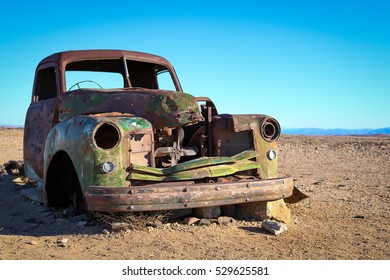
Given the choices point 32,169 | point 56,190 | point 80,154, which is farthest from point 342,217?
point 32,169

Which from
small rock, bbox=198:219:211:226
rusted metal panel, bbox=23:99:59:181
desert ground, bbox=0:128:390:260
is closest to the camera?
desert ground, bbox=0:128:390:260

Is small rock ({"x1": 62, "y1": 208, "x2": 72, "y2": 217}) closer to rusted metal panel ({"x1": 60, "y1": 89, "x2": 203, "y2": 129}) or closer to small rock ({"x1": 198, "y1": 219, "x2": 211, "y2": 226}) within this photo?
rusted metal panel ({"x1": 60, "y1": 89, "x2": 203, "y2": 129})

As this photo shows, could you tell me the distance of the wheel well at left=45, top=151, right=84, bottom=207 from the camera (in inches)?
186

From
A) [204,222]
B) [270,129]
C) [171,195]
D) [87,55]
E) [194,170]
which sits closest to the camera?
[171,195]

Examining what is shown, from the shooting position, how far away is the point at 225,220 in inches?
166

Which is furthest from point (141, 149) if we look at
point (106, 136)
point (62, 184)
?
point (62, 184)

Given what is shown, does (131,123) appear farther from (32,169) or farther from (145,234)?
(32,169)

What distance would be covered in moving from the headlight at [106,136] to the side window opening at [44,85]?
2428mm

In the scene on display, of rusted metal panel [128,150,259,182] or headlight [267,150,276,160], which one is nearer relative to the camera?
rusted metal panel [128,150,259,182]

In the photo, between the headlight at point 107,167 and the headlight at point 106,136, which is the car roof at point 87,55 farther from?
the headlight at point 107,167

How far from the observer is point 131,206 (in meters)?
3.51

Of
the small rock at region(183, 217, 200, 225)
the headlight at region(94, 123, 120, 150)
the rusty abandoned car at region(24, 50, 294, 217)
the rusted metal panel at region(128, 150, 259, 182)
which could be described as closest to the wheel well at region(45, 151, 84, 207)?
the rusty abandoned car at region(24, 50, 294, 217)

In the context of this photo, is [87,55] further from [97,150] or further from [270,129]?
[270,129]

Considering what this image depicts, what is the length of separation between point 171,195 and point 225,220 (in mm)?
874
